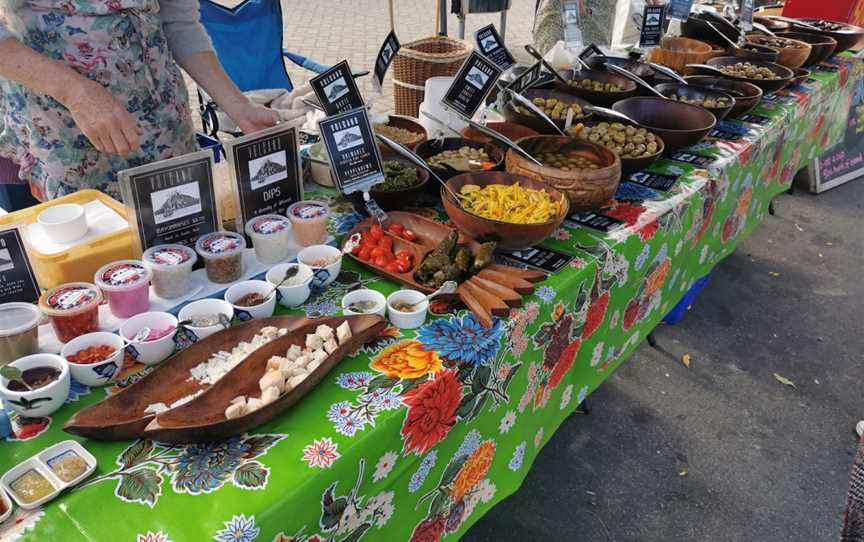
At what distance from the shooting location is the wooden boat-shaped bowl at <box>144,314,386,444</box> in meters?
1.01

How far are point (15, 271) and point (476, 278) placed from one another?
99 cm

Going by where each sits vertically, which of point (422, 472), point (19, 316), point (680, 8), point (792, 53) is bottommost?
point (422, 472)

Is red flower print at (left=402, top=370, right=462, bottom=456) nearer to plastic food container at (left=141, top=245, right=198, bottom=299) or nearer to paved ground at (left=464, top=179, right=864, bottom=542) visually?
plastic food container at (left=141, top=245, right=198, bottom=299)

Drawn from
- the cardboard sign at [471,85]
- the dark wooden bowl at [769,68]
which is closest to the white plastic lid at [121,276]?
the cardboard sign at [471,85]

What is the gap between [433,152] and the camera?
2016 mm

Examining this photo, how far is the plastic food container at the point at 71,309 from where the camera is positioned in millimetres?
1171

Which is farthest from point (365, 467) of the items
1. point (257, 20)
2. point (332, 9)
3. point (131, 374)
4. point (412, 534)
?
point (332, 9)

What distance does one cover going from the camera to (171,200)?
54.4 inches

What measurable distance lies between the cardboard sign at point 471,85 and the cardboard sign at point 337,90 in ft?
1.21

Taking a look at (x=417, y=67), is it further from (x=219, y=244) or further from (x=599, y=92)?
(x=219, y=244)

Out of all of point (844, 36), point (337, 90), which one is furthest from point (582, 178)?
point (844, 36)

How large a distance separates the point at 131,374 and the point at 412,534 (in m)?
0.69

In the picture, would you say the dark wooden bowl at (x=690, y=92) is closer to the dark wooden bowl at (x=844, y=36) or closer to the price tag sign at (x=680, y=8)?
the price tag sign at (x=680, y=8)

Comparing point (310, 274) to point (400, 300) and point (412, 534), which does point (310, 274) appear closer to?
point (400, 300)
